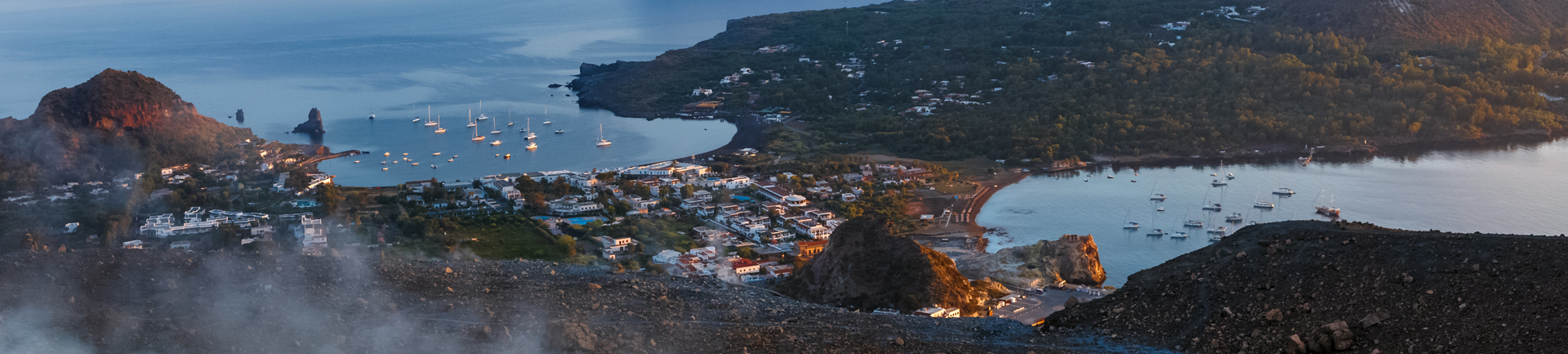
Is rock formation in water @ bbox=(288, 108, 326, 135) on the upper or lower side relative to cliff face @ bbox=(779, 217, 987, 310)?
upper

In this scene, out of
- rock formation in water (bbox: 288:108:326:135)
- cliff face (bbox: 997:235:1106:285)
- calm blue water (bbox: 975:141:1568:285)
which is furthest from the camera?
rock formation in water (bbox: 288:108:326:135)

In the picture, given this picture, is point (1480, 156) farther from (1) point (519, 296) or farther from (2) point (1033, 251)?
(1) point (519, 296)

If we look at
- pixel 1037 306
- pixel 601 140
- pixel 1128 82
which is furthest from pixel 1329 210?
pixel 601 140

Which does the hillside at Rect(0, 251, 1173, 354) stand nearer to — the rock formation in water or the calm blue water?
the calm blue water

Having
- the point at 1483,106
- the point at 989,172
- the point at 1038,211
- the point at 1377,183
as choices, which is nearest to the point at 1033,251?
the point at 1038,211

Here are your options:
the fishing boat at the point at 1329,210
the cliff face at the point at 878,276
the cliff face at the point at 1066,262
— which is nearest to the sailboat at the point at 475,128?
the cliff face at the point at 1066,262

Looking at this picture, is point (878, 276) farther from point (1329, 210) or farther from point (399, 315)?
point (1329, 210)

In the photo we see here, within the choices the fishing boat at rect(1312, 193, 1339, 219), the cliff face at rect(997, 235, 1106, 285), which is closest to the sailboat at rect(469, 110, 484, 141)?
the cliff face at rect(997, 235, 1106, 285)
